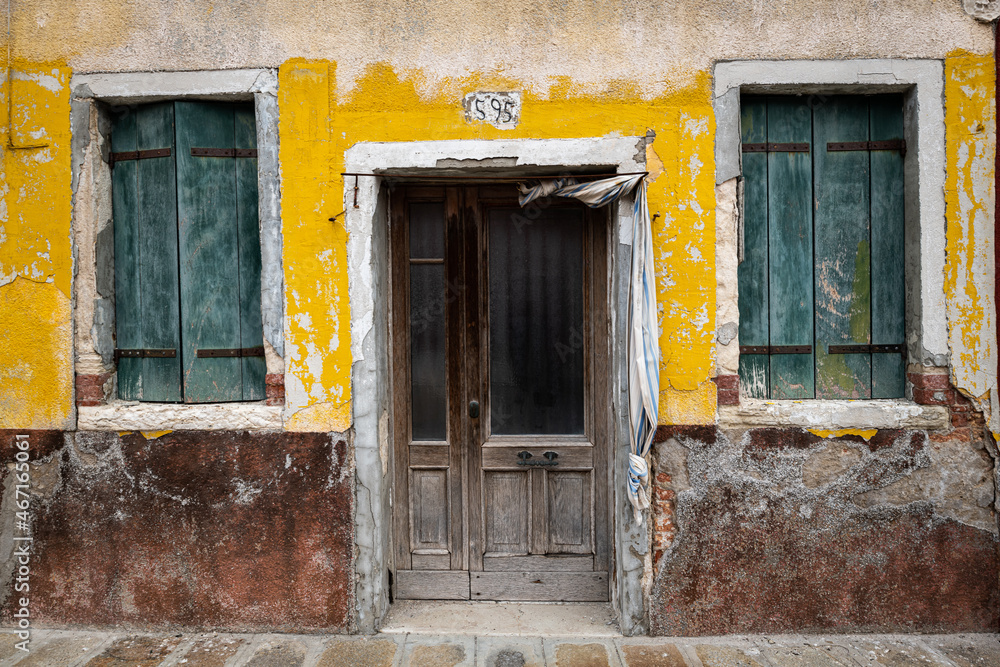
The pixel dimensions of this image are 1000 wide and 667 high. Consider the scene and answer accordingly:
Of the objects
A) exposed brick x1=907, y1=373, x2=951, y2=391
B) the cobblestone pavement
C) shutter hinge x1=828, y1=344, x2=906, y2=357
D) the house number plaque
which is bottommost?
the cobblestone pavement

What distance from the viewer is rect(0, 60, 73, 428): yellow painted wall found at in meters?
3.11

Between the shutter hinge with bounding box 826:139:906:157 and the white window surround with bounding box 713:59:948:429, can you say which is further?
the shutter hinge with bounding box 826:139:906:157

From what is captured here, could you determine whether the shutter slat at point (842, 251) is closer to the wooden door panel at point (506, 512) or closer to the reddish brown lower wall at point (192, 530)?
the wooden door panel at point (506, 512)

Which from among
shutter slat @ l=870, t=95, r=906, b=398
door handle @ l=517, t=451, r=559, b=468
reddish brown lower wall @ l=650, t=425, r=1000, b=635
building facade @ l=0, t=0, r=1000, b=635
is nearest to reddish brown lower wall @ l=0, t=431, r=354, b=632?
building facade @ l=0, t=0, r=1000, b=635

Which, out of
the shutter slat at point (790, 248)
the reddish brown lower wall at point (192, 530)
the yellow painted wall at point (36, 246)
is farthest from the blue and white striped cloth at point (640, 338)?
the yellow painted wall at point (36, 246)

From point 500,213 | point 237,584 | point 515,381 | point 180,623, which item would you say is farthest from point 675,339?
point 180,623

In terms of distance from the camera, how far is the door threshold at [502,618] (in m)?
3.08

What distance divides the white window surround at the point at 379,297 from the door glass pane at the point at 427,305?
27 cm

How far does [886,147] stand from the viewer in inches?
123

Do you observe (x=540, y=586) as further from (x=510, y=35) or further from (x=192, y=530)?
(x=510, y=35)

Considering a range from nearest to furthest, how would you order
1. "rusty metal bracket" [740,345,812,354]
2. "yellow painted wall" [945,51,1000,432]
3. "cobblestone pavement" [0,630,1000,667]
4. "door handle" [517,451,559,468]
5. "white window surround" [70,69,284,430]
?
1. "cobblestone pavement" [0,630,1000,667]
2. "yellow painted wall" [945,51,1000,432]
3. "white window surround" [70,69,284,430]
4. "rusty metal bracket" [740,345,812,354]
5. "door handle" [517,451,559,468]

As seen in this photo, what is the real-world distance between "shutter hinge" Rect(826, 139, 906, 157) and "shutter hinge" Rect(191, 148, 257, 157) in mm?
3052

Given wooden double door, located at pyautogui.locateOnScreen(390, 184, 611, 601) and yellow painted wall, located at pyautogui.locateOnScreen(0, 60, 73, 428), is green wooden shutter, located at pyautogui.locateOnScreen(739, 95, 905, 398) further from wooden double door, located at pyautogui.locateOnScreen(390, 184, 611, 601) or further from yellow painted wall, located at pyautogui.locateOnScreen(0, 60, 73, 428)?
yellow painted wall, located at pyautogui.locateOnScreen(0, 60, 73, 428)

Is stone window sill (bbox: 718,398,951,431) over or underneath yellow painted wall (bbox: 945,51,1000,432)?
underneath
